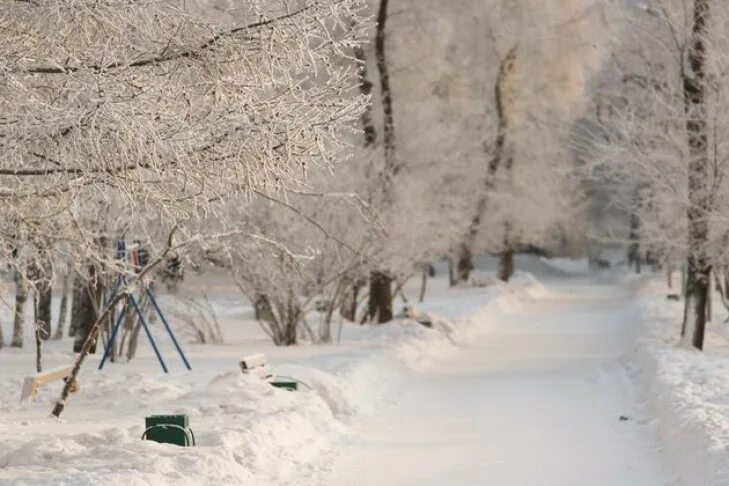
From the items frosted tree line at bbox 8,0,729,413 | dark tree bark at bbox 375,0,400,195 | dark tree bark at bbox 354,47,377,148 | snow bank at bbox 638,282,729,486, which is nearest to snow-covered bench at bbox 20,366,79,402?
frosted tree line at bbox 8,0,729,413

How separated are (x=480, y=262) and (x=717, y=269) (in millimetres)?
50062

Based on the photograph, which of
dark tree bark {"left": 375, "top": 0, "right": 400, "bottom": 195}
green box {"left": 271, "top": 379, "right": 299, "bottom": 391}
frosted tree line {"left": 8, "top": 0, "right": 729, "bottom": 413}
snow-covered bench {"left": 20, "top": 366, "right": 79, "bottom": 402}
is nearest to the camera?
frosted tree line {"left": 8, "top": 0, "right": 729, "bottom": 413}

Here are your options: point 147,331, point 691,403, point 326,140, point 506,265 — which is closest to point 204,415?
point 326,140

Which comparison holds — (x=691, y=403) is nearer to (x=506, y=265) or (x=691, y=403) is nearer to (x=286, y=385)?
(x=286, y=385)

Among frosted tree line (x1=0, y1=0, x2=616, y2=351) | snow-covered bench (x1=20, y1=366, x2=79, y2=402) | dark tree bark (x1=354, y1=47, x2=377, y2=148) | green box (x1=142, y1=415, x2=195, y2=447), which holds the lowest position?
snow-covered bench (x1=20, y1=366, x2=79, y2=402)

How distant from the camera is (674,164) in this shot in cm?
1852

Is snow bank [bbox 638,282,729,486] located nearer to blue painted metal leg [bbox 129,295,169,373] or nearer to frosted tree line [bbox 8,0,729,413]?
frosted tree line [bbox 8,0,729,413]

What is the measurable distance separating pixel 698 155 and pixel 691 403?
24.7 feet

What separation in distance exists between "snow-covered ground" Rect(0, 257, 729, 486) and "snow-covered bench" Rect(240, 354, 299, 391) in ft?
0.70

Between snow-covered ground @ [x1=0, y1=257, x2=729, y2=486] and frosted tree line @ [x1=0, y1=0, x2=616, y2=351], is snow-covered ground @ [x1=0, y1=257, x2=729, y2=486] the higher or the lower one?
the lower one

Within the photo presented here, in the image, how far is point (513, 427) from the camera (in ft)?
38.7

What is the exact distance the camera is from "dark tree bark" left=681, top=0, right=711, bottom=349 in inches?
697

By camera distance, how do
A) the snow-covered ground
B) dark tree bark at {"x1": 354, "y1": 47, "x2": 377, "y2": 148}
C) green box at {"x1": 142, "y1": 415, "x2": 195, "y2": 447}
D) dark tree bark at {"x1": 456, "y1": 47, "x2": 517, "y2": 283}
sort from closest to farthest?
the snow-covered ground < green box at {"x1": 142, "y1": 415, "x2": 195, "y2": 447} < dark tree bark at {"x1": 354, "y1": 47, "x2": 377, "y2": 148} < dark tree bark at {"x1": 456, "y1": 47, "x2": 517, "y2": 283}

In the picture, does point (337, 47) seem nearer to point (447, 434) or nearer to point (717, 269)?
point (447, 434)
